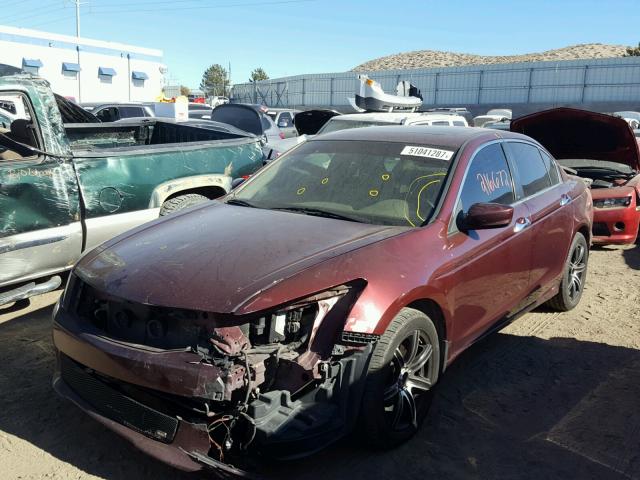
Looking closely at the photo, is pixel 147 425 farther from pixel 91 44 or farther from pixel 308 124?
pixel 91 44

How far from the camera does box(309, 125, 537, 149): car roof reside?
4.25 metres

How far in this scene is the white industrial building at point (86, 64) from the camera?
37312mm

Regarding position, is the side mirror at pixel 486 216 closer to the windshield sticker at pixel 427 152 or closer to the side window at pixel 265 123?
the windshield sticker at pixel 427 152

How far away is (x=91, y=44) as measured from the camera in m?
41.6

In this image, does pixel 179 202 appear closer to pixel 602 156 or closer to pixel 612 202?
pixel 612 202

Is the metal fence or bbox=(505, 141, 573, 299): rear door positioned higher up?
the metal fence

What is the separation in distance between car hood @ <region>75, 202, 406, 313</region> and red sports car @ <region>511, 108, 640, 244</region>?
4997 mm

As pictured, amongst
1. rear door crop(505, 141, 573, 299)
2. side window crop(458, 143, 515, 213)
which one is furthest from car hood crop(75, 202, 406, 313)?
rear door crop(505, 141, 573, 299)

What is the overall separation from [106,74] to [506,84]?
86.9ft

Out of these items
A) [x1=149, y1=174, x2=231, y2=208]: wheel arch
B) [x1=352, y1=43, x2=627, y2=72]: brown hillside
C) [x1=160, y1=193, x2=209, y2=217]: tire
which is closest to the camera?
[x1=149, y1=174, x2=231, y2=208]: wheel arch

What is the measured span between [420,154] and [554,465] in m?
2.07

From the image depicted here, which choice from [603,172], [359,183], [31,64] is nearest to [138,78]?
[31,64]

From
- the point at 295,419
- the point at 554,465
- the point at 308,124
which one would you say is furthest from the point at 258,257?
the point at 308,124

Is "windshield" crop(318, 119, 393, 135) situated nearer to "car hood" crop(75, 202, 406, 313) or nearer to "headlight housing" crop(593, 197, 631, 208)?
"headlight housing" crop(593, 197, 631, 208)
